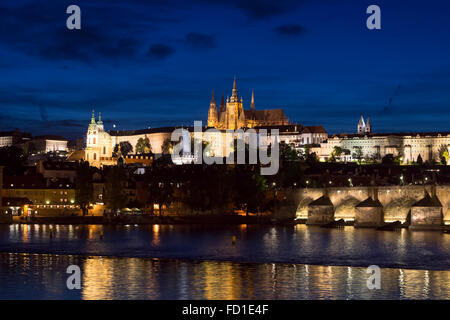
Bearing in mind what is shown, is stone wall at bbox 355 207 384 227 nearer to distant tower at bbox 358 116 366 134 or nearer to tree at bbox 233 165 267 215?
tree at bbox 233 165 267 215

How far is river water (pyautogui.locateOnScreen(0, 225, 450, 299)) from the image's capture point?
25.8 m

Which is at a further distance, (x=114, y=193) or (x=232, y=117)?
(x=232, y=117)

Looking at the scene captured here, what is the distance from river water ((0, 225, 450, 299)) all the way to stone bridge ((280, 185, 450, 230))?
2.83 m

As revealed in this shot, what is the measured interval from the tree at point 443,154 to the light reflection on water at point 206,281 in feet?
384

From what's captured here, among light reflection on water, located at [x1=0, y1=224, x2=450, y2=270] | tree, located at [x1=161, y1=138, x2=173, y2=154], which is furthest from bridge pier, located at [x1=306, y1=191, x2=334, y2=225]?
tree, located at [x1=161, y1=138, x2=173, y2=154]

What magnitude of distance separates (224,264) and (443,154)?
127100mm

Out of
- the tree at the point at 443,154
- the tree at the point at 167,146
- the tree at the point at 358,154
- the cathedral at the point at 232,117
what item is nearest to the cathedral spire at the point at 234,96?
the cathedral at the point at 232,117

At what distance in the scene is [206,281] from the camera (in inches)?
1104

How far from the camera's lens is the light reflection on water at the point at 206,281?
25266 millimetres

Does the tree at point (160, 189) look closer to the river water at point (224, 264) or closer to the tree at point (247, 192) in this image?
the tree at point (247, 192)

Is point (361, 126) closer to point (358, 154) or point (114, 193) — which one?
point (358, 154)

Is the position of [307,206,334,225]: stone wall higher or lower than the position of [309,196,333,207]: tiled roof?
lower

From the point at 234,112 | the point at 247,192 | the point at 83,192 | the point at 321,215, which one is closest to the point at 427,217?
the point at 321,215
